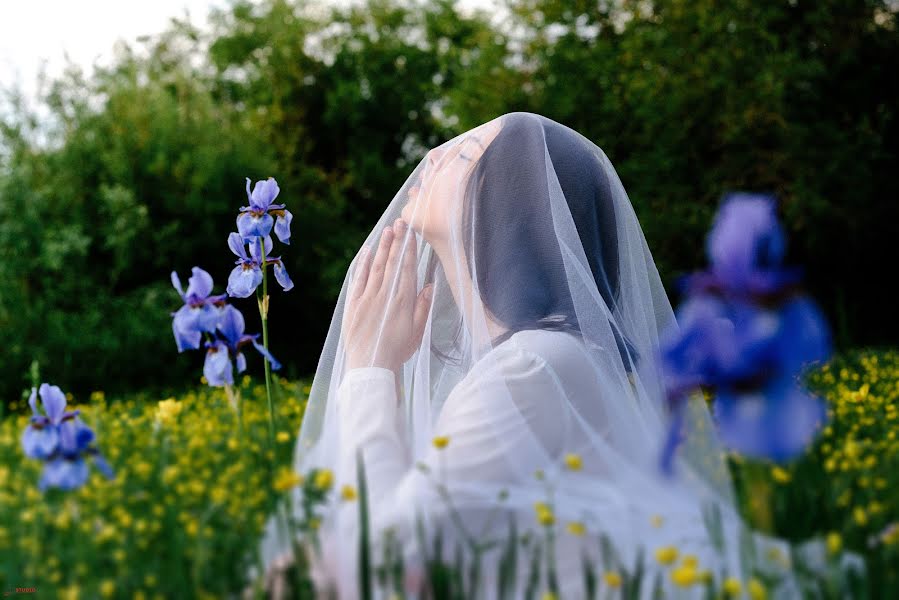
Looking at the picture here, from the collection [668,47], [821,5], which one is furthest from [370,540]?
[821,5]

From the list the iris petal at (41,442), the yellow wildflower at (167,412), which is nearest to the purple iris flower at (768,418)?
the iris petal at (41,442)

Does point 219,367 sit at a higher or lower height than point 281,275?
lower

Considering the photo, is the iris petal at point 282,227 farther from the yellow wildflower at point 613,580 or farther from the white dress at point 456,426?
the yellow wildflower at point 613,580

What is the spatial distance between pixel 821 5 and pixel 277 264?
37.2 feet

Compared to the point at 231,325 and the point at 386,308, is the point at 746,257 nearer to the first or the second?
the point at 386,308

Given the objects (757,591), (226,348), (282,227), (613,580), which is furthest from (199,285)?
(757,591)

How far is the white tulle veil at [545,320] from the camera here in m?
2.34

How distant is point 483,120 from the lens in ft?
39.9

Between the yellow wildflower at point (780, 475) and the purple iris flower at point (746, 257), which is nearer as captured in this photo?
the purple iris flower at point (746, 257)

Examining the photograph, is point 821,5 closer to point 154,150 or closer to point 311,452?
point 154,150

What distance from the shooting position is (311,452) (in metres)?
2.71

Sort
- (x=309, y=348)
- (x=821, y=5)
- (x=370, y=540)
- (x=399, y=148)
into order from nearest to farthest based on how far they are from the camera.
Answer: (x=370, y=540) → (x=309, y=348) → (x=821, y=5) → (x=399, y=148)

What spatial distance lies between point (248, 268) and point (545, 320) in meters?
1.29

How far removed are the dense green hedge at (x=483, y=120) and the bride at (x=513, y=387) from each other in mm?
5761
